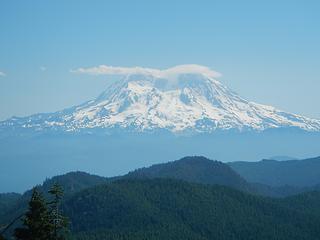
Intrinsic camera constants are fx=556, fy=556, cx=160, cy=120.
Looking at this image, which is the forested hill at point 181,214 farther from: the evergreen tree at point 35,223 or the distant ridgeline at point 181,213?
the evergreen tree at point 35,223

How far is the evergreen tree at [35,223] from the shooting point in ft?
83.5

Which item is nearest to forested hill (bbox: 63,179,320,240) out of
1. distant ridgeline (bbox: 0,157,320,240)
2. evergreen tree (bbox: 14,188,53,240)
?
distant ridgeline (bbox: 0,157,320,240)

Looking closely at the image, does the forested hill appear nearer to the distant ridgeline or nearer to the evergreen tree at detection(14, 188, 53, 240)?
the distant ridgeline

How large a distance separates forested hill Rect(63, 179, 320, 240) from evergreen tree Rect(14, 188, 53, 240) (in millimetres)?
86513

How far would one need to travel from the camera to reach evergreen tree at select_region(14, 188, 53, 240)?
83.5 feet

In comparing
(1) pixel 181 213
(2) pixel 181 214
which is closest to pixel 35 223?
(2) pixel 181 214

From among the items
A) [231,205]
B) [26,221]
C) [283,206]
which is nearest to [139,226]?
[231,205]

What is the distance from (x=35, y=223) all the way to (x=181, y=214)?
11513 cm

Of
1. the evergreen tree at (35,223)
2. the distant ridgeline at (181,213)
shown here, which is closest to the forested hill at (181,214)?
the distant ridgeline at (181,213)

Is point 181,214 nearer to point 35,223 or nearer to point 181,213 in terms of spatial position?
point 181,213

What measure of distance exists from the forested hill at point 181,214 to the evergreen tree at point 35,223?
86513 mm

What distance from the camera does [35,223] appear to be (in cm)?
2545

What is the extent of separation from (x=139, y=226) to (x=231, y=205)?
29.7 metres

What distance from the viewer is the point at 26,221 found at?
25406 mm
